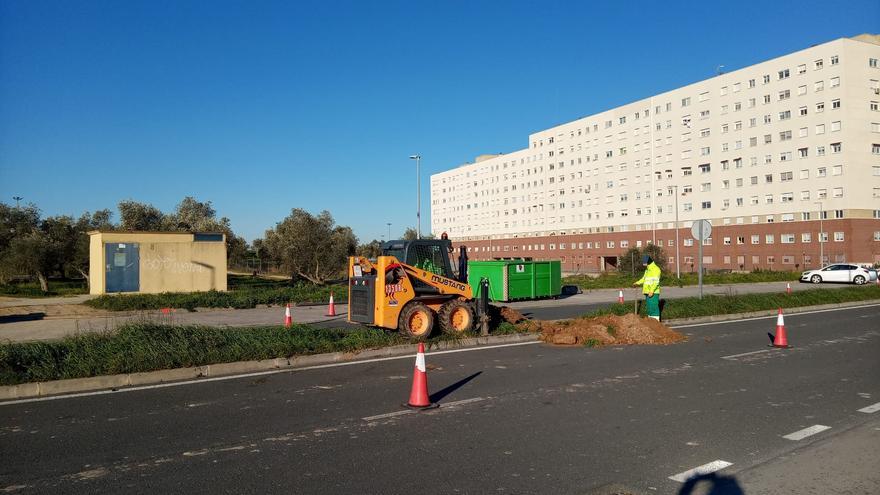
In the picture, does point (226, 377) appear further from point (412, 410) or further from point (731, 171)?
point (731, 171)

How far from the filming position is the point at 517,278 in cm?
2534

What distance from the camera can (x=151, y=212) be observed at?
50.4m

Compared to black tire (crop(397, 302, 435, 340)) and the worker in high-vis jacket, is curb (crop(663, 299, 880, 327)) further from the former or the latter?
black tire (crop(397, 302, 435, 340))

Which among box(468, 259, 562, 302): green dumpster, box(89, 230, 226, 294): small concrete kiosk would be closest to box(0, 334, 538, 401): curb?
box(468, 259, 562, 302): green dumpster

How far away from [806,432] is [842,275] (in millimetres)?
37843

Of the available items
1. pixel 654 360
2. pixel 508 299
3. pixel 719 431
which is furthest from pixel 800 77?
pixel 719 431

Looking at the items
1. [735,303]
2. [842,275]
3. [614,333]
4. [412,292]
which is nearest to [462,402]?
[412,292]

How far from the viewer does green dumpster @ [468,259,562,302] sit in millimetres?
24703

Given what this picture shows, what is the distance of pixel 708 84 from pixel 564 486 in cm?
7056

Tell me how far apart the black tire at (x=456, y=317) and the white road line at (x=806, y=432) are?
7.20 meters

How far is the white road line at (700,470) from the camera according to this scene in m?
4.82

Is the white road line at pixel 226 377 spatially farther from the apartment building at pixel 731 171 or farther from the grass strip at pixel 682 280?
the apartment building at pixel 731 171

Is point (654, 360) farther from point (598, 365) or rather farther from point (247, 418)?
point (247, 418)

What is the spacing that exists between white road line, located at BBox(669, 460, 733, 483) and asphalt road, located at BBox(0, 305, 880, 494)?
0.19 feet
